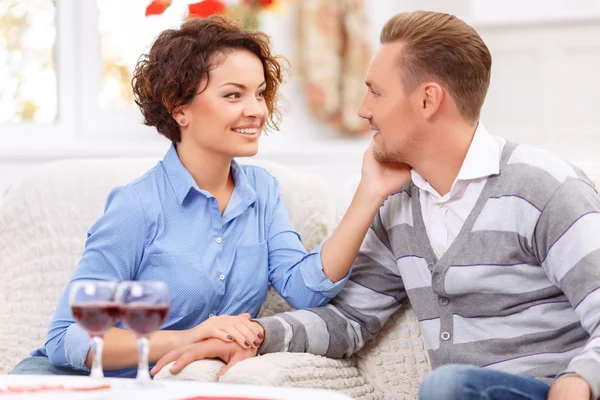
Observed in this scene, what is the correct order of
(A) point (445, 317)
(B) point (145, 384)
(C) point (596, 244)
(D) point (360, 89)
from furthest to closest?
(D) point (360, 89) → (A) point (445, 317) → (C) point (596, 244) → (B) point (145, 384)

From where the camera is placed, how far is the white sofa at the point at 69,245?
81.7 inches

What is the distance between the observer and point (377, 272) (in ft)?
6.57

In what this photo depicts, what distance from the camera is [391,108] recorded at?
6.14ft

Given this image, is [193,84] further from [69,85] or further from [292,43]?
[69,85]

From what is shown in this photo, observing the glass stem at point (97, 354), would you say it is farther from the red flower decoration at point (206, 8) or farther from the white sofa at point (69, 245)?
the red flower decoration at point (206, 8)

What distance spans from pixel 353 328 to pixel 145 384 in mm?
709

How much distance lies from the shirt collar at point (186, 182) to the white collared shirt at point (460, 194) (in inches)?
16.9

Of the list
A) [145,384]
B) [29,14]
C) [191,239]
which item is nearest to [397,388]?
[191,239]

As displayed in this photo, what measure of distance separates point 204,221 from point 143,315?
684mm

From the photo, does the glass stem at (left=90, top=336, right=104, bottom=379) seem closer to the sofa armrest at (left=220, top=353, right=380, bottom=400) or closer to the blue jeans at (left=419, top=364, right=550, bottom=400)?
the sofa armrest at (left=220, top=353, right=380, bottom=400)

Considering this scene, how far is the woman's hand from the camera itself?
1799 millimetres

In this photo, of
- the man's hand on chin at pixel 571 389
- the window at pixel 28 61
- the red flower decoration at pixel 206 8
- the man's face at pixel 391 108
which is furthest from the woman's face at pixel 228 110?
the window at pixel 28 61

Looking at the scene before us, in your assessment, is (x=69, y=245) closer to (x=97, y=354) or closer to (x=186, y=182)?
(x=186, y=182)

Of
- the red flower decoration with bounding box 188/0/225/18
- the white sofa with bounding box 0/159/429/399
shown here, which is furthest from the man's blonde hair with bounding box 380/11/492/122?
the red flower decoration with bounding box 188/0/225/18
